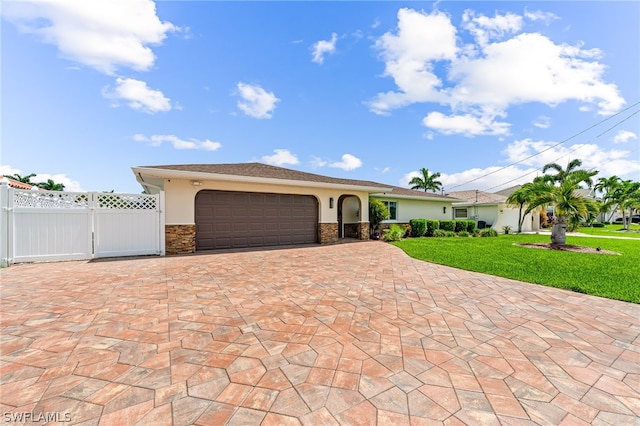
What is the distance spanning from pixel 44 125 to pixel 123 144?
2793 millimetres

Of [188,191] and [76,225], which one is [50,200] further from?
[188,191]

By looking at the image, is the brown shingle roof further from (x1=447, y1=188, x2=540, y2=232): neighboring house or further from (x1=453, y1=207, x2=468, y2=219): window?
(x1=447, y1=188, x2=540, y2=232): neighboring house

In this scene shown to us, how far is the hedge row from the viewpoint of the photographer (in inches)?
661

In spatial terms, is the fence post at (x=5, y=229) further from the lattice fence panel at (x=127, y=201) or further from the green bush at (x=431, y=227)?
the green bush at (x=431, y=227)

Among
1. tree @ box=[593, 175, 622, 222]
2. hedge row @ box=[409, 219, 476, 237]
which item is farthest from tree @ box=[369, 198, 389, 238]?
tree @ box=[593, 175, 622, 222]

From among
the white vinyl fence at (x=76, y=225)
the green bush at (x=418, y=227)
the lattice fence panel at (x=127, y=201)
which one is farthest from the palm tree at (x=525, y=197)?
the lattice fence panel at (x=127, y=201)

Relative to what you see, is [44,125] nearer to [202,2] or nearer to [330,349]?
[202,2]

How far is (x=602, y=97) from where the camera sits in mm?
13273

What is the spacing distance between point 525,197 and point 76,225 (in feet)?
71.7

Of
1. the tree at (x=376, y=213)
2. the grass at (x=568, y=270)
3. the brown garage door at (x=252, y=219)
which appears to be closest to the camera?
the grass at (x=568, y=270)

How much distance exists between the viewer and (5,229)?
265 inches

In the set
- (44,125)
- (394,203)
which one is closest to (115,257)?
(44,125)

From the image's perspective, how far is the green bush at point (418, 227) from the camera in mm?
16750

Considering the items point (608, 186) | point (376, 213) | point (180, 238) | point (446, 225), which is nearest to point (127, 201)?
Answer: point (180, 238)
